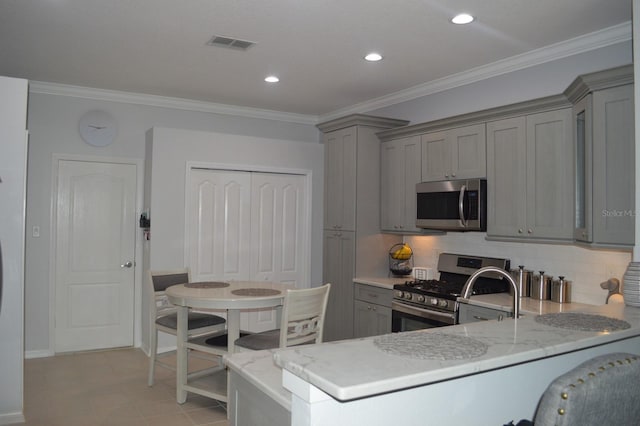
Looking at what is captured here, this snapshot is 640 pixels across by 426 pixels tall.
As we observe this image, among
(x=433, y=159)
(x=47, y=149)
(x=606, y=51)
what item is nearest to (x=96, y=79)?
(x=47, y=149)

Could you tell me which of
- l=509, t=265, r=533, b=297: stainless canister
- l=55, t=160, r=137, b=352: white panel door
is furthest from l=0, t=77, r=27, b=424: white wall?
l=509, t=265, r=533, b=297: stainless canister

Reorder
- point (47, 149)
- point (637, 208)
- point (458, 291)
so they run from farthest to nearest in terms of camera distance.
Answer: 1. point (47, 149)
2. point (458, 291)
3. point (637, 208)

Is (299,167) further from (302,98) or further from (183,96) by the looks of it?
(183,96)

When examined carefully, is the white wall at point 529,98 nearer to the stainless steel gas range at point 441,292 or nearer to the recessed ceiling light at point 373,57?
the stainless steel gas range at point 441,292

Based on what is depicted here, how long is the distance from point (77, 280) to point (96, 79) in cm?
204

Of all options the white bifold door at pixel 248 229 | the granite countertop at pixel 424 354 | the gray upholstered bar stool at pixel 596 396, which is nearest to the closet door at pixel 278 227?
the white bifold door at pixel 248 229

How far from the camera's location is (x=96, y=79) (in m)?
4.74

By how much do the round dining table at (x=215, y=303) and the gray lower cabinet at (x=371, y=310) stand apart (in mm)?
1034

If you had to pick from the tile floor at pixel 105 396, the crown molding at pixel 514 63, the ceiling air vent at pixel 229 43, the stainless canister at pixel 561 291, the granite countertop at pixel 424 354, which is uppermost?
the ceiling air vent at pixel 229 43

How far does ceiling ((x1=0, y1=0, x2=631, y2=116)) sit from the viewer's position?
10.1 feet

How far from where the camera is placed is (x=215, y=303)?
3596mm

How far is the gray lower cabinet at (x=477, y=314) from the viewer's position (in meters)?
3.46

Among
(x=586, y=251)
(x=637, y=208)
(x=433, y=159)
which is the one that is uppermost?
(x=433, y=159)

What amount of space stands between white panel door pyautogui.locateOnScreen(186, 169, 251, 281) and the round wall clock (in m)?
0.93
